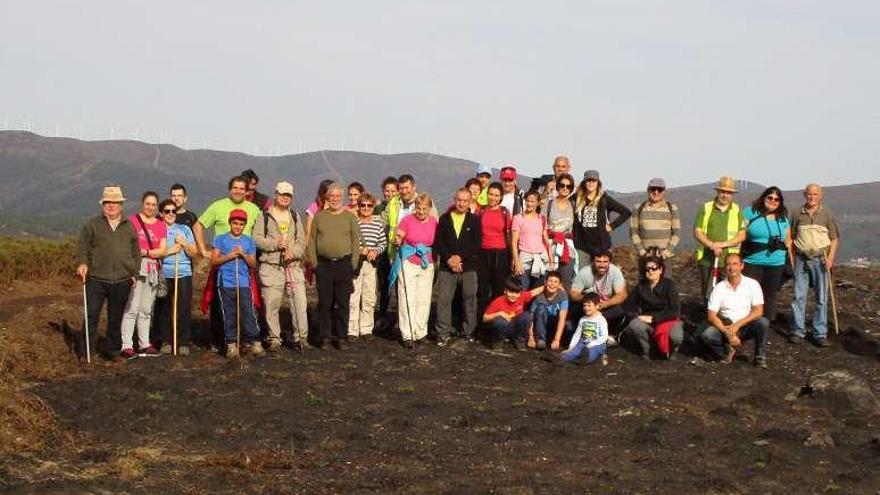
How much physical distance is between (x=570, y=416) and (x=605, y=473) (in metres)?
2.07

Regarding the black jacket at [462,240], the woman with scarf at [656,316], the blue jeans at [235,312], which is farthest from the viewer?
the black jacket at [462,240]

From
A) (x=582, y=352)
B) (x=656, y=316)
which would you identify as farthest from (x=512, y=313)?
(x=656, y=316)

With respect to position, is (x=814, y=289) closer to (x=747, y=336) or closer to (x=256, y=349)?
(x=747, y=336)

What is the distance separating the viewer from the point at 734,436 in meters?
9.60

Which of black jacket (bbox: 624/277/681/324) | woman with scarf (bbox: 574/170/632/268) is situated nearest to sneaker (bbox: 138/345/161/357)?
woman with scarf (bbox: 574/170/632/268)

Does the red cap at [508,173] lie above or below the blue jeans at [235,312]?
above

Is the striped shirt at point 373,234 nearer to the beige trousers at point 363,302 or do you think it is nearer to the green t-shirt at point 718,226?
the beige trousers at point 363,302

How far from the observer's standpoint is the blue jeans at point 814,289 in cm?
1423

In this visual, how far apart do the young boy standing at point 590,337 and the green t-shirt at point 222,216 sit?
4.18 meters

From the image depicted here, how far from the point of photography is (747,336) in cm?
1328

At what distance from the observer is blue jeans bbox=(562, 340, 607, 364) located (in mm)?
13031

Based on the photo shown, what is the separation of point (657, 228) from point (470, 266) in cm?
251

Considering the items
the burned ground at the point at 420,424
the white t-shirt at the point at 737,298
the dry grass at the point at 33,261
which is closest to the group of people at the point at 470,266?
the white t-shirt at the point at 737,298

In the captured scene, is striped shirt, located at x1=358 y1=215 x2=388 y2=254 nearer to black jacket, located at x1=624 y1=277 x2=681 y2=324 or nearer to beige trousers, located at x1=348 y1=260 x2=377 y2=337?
beige trousers, located at x1=348 y1=260 x2=377 y2=337
